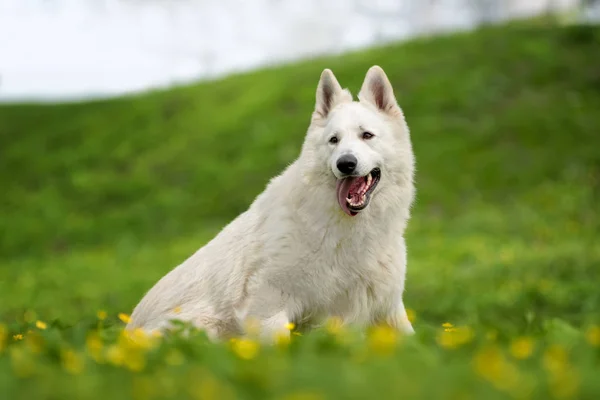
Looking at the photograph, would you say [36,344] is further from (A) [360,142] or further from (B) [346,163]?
(A) [360,142]

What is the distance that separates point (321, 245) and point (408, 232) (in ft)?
36.2

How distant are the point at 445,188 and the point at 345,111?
498 inches

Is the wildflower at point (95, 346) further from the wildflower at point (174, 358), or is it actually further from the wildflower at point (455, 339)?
the wildflower at point (455, 339)

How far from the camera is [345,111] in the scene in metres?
5.40

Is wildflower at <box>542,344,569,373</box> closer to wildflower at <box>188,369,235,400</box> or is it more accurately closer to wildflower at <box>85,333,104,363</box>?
wildflower at <box>188,369,235,400</box>

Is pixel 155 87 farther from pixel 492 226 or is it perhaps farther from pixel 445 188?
pixel 492 226

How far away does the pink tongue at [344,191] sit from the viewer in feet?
17.1

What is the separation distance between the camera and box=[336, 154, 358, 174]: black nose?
16.5 ft

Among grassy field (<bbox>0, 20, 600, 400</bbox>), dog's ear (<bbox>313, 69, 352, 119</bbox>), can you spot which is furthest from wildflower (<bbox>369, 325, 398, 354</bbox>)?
dog's ear (<bbox>313, 69, 352, 119</bbox>)

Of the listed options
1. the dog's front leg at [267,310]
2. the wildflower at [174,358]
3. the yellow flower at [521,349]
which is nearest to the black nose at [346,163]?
the dog's front leg at [267,310]

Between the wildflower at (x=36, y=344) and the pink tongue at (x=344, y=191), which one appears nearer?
the wildflower at (x=36, y=344)

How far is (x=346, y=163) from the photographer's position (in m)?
5.02

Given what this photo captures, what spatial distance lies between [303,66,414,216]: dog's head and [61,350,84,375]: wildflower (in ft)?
6.89

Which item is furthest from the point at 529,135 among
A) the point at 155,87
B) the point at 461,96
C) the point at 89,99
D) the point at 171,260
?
the point at 89,99
